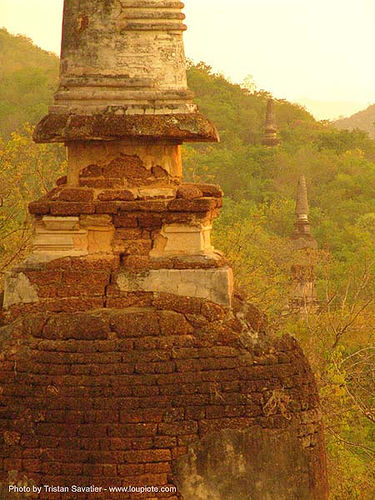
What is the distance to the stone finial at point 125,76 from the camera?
21.1ft

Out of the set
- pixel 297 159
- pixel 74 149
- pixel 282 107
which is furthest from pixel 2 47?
pixel 74 149

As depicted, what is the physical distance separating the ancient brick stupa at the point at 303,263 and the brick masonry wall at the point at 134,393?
1486 cm

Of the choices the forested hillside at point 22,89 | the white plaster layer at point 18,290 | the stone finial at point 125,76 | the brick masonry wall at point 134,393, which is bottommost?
the forested hillside at point 22,89

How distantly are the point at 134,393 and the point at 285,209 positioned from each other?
111 feet

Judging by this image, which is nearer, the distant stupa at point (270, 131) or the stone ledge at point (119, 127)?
the stone ledge at point (119, 127)

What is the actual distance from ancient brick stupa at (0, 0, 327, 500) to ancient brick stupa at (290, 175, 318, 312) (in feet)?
48.2

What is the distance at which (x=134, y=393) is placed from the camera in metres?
5.88

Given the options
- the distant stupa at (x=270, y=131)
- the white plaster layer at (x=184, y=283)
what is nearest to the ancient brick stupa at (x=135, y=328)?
the white plaster layer at (x=184, y=283)

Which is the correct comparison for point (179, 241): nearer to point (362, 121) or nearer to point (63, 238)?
point (63, 238)

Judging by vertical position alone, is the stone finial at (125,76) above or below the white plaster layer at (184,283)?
above

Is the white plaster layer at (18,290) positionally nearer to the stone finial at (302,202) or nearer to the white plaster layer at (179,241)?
the white plaster layer at (179,241)

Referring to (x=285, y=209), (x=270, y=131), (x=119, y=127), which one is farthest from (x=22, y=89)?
(x=119, y=127)

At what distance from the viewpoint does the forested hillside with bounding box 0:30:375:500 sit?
16.5m

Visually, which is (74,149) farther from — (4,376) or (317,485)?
(317,485)
